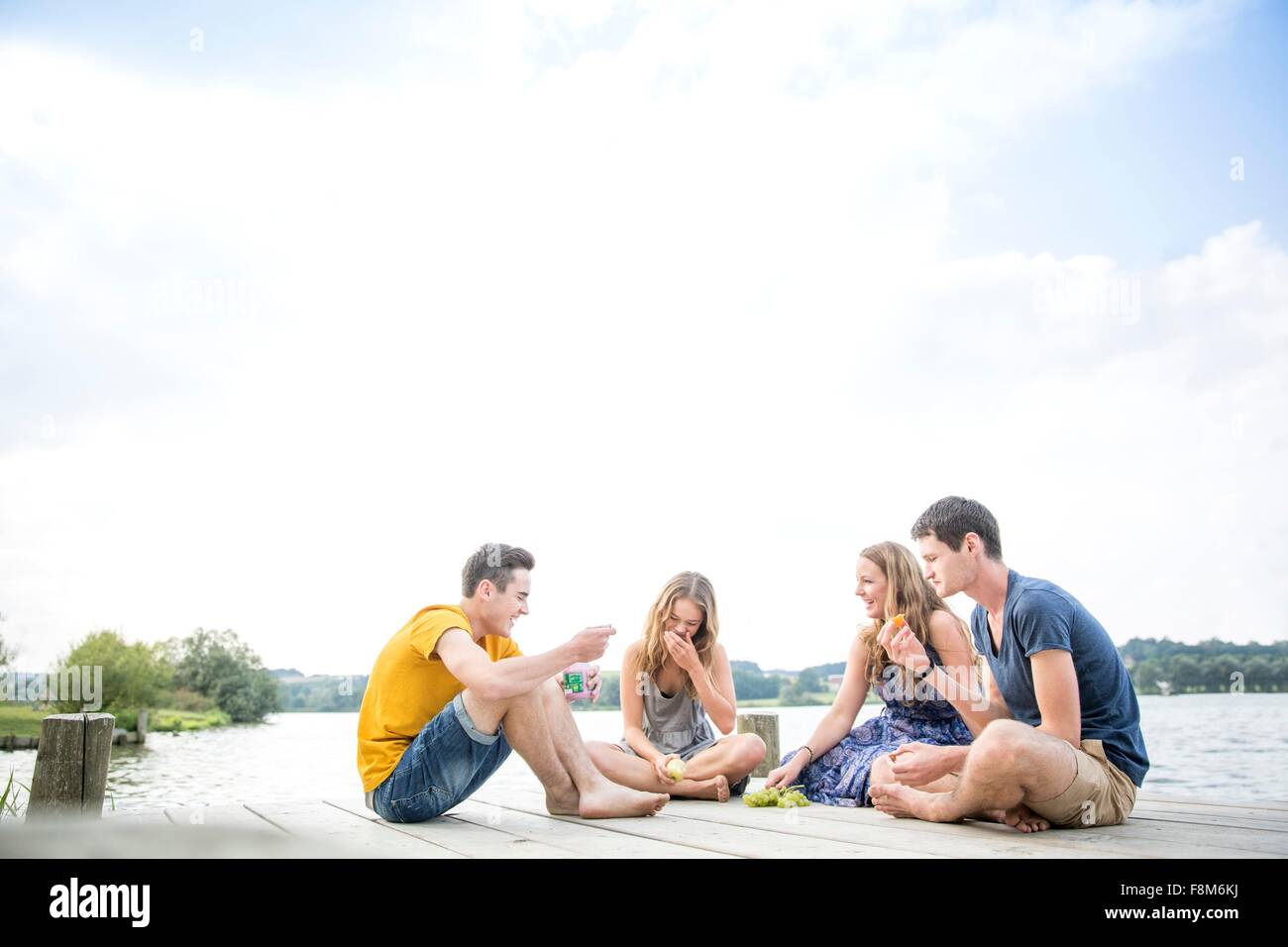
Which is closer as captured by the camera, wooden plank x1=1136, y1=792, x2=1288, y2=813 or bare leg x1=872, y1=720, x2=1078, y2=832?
bare leg x1=872, y1=720, x2=1078, y2=832

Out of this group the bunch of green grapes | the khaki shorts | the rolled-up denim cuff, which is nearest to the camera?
the khaki shorts

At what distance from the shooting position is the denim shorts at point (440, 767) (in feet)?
13.0

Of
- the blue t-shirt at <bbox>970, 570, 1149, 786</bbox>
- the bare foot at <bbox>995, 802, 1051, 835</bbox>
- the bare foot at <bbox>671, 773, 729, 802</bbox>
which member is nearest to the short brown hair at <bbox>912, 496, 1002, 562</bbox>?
the blue t-shirt at <bbox>970, 570, 1149, 786</bbox>

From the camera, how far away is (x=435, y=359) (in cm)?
4416

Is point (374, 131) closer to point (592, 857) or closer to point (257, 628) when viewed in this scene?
point (257, 628)

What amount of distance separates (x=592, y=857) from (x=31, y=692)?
30.2 m

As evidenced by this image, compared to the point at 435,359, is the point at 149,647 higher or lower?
lower

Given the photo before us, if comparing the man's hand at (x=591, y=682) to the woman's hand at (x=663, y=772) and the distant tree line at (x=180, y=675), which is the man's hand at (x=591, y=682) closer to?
the woman's hand at (x=663, y=772)

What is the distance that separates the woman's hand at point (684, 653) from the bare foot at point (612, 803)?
3.14ft

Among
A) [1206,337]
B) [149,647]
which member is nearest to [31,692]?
[149,647]

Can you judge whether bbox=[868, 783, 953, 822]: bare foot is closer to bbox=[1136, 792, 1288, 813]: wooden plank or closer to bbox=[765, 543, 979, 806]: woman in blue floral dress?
bbox=[765, 543, 979, 806]: woman in blue floral dress

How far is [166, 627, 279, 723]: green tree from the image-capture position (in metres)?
55.0

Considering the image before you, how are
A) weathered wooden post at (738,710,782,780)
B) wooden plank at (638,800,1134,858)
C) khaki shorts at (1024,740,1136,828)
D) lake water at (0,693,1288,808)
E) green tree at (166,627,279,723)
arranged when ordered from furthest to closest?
green tree at (166,627,279,723) < lake water at (0,693,1288,808) < weathered wooden post at (738,710,782,780) < khaki shorts at (1024,740,1136,828) < wooden plank at (638,800,1134,858)

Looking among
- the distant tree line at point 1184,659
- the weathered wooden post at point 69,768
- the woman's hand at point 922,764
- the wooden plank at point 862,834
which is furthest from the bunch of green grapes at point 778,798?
the distant tree line at point 1184,659
